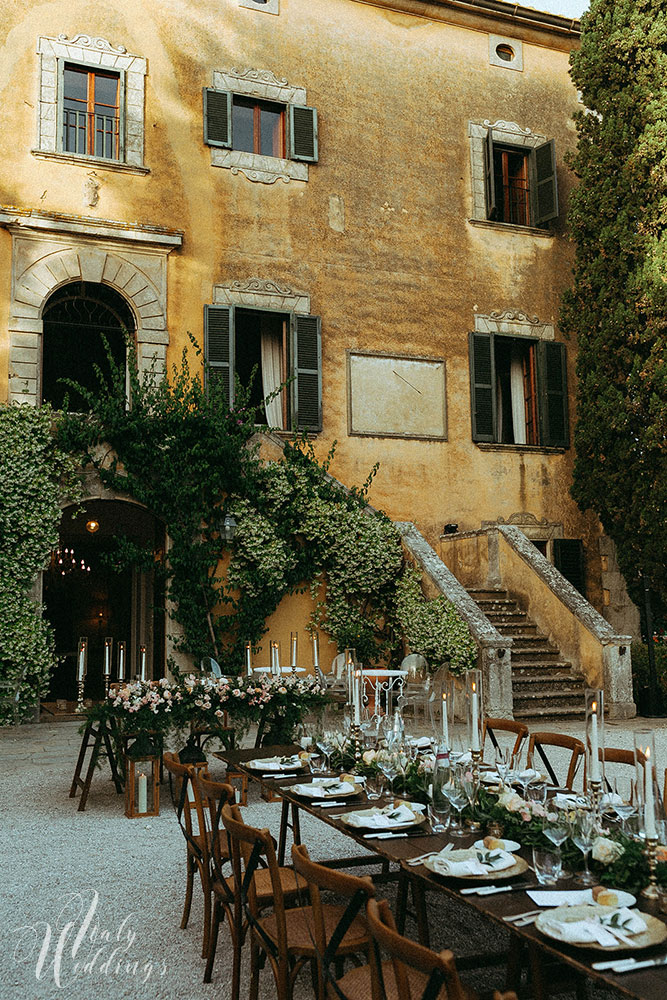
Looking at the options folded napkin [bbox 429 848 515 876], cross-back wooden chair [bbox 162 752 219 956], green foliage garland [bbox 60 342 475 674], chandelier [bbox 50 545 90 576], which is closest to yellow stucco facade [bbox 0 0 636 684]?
green foliage garland [bbox 60 342 475 674]

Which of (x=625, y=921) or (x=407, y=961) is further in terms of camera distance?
(x=625, y=921)

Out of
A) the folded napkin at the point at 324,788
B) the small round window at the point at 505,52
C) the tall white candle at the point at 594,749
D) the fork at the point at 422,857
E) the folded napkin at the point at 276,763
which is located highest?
the small round window at the point at 505,52

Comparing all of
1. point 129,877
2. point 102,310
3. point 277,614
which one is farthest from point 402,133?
point 129,877

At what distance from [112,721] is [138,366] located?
601 centimetres

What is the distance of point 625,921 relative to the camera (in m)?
2.29

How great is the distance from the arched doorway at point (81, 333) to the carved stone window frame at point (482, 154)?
5.52 meters

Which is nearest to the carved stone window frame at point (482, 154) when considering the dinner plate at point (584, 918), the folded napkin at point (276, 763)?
the folded napkin at point (276, 763)

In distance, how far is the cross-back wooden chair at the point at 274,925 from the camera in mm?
2951

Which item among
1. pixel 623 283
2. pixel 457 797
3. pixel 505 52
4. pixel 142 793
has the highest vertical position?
pixel 505 52

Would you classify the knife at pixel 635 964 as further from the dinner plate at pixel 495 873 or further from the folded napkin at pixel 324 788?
the folded napkin at pixel 324 788

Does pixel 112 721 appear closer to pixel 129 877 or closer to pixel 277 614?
pixel 129 877

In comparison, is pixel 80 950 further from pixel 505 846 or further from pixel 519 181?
pixel 519 181

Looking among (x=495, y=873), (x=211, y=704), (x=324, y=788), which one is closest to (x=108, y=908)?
(x=324, y=788)

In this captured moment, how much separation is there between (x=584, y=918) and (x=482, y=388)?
1139cm
